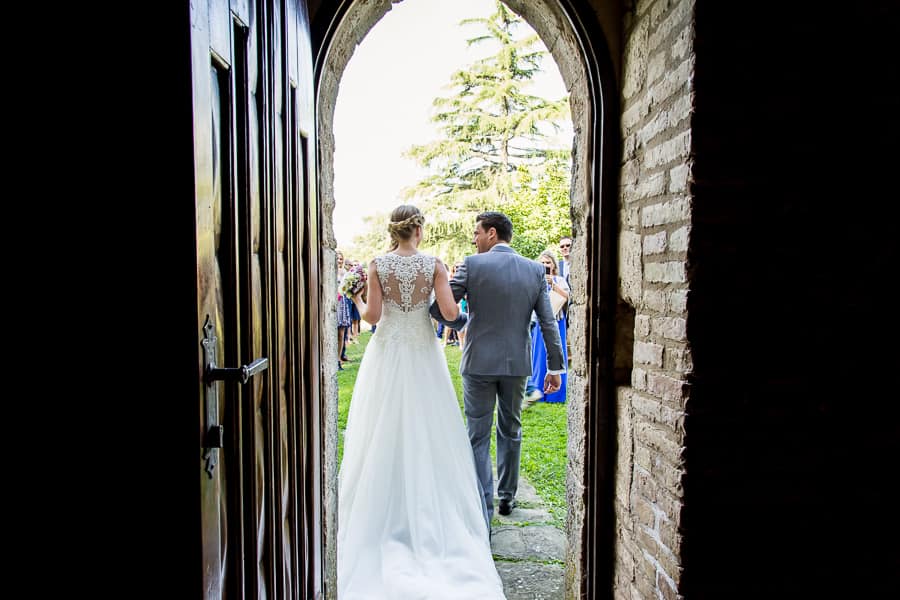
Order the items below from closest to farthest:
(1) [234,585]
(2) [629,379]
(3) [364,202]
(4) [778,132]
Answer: (1) [234,585] → (4) [778,132] → (2) [629,379] → (3) [364,202]

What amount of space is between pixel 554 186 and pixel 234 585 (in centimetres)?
1290

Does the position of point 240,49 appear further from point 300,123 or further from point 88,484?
point 88,484

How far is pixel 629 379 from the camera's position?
245cm

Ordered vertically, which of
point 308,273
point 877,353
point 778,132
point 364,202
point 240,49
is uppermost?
point 364,202

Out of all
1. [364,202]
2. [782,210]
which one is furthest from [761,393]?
[364,202]

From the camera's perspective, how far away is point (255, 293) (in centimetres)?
156

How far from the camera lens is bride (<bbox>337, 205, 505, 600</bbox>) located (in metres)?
3.34

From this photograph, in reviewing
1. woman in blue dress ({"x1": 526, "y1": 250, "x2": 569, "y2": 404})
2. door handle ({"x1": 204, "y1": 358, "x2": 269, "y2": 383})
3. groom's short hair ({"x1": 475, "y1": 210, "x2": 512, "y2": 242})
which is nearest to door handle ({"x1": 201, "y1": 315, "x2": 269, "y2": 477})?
door handle ({"x1": 204, "y1": 358, "x2": 269, "y2": 383})

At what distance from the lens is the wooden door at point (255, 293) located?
1.16 meters

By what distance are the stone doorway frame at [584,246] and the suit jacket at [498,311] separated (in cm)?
101

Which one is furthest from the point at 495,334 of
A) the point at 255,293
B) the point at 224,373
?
the point at 224,373

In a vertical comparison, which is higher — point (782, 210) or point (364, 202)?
point (364, 202)

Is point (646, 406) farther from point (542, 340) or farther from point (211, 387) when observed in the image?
point (542, 340)

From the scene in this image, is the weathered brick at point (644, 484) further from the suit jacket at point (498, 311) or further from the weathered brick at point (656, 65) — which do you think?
the suit jacket at point (498, 311)
